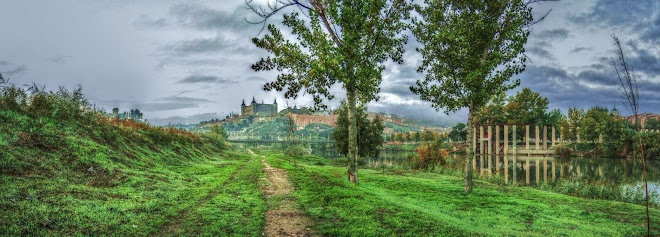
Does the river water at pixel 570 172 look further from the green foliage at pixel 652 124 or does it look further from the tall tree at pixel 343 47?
the green foliage at pixel 652 124

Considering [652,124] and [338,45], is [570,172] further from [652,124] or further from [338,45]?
[652,124]

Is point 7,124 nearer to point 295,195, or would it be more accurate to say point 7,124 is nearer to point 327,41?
point 295,195

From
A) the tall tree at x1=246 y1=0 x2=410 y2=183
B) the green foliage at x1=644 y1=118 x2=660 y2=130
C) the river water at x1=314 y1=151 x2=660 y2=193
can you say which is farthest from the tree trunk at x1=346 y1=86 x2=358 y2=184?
the green foliage at x1=644 y1=118 x2=660 y2=130

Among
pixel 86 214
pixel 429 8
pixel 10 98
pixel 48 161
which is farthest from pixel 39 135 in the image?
pixel 429 8

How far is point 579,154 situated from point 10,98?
92.0m

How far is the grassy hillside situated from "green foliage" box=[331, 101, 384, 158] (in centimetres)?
2325

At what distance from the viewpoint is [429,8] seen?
52.9ft

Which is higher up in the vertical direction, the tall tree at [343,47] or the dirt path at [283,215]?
A: the tall tree at [343,47]

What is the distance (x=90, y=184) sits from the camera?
10.7 m

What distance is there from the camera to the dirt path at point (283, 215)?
7801mm

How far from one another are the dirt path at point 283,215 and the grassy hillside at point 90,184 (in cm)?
38

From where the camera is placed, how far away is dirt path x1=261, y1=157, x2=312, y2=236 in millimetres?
7801

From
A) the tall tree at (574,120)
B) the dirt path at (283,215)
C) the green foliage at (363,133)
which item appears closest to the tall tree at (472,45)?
the dirt path at (283,215)

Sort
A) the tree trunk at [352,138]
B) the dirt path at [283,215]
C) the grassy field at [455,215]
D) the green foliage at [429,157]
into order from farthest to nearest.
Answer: the green foliage at [429,157] → the tree trunk at [352,138] → the grassy field at [455,215] → the dirt path at [283,215]
